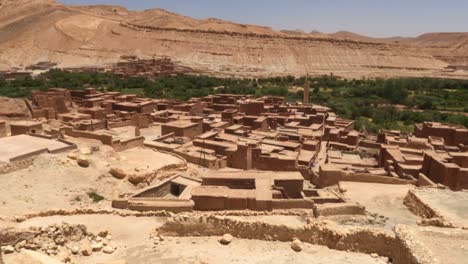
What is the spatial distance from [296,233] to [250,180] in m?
3.94

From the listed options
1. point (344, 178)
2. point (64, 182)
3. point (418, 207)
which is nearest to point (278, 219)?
point (418, 207)

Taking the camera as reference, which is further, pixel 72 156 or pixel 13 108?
pixel 13 108

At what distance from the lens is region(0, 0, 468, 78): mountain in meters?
70.4

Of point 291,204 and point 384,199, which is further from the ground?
point 291,204

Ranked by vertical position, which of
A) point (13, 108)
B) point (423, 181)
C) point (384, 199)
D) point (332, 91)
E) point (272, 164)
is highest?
point (13, 108)

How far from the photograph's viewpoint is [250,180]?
14.0 metres

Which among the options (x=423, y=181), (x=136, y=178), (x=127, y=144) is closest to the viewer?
(x=136, y=178)

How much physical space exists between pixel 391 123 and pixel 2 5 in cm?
9355

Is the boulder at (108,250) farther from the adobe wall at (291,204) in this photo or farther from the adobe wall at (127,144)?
the adobe wall at (127,144)

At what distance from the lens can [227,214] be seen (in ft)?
36.8

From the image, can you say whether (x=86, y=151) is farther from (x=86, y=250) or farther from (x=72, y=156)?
(x=86, y=250)

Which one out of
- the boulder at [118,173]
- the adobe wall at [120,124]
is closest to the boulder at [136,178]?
the boulder at [118,173]

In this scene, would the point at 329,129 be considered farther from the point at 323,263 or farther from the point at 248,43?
the point at 248,43

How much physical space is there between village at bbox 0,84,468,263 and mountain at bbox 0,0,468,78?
1766 inches
